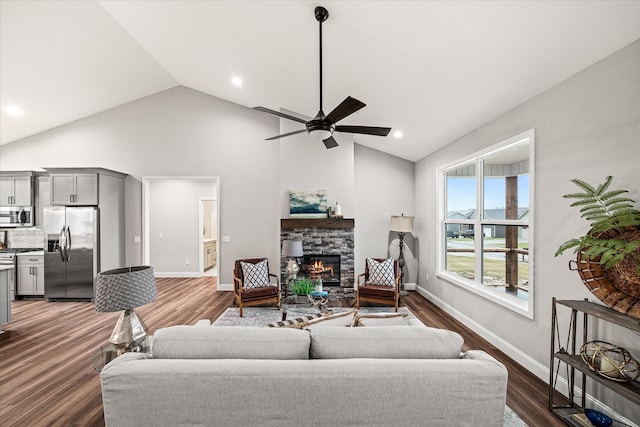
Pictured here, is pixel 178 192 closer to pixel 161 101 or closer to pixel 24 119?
pixel 161 101

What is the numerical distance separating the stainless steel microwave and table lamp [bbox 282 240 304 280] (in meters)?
4.72

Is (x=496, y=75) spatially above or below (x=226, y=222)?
above

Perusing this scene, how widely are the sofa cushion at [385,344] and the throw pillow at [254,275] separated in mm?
3269

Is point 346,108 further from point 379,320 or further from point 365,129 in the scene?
point 379,320

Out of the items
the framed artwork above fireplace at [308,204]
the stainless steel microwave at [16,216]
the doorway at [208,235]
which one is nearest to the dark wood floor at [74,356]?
the stainless steel microwave at [16,216]

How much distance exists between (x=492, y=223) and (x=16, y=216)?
790 cm

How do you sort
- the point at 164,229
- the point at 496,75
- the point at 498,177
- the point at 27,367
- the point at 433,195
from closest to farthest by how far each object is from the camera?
1. the point at 496,75
2. the point at 27,367
3. the point at 498,177
4. the point at 433,195
5. the point at 164,229

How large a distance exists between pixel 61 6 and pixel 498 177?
5.48 meters

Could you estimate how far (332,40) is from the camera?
292cm

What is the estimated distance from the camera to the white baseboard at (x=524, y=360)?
211 centimetres

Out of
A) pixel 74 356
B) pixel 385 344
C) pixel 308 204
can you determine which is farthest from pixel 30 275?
pixel 385 344

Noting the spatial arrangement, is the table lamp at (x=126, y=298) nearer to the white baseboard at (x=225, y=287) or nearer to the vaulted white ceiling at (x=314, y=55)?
the vaulted white ceiling at (x=314, y=55)

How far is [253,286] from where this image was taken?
4.71 m

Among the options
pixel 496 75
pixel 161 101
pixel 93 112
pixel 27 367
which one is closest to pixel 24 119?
pixel 93 112
